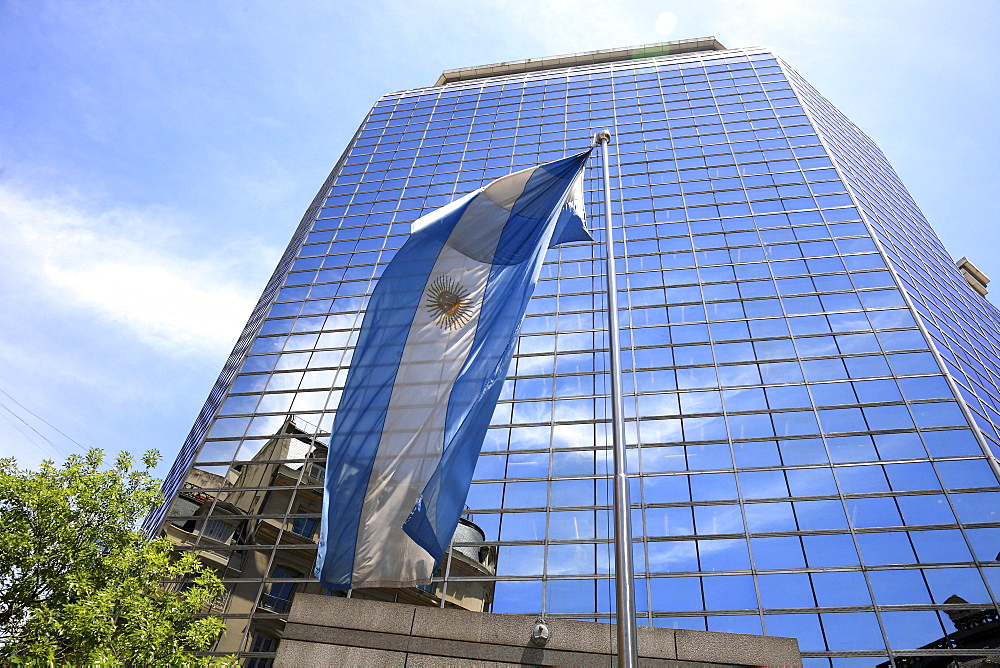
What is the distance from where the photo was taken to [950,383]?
2381cm

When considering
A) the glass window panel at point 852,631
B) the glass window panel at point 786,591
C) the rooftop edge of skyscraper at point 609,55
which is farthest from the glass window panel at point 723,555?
the rooftop edge of skyscraper at point 609,55

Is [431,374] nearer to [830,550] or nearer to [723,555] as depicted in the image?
[723,555]

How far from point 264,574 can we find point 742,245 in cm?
2478

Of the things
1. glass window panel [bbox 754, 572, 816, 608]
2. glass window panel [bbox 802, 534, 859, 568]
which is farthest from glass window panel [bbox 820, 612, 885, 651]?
glass window panel [bbox 802, 534, 859, 568]

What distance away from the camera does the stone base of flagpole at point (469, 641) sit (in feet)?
45.0

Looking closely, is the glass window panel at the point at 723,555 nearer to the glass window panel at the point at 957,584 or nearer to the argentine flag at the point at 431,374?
the glass window panel at the point at 957,584

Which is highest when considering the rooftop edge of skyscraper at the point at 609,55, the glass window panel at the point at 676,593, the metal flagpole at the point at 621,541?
the rooftop edge of skyscraper at the point at 609,55

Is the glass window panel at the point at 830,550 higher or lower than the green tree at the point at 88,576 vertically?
higher

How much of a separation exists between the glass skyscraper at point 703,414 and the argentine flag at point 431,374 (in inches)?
415

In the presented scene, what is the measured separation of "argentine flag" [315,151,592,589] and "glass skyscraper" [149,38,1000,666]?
10.6 m

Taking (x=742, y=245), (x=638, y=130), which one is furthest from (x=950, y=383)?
(x=638, y=130)

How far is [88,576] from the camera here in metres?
14.9

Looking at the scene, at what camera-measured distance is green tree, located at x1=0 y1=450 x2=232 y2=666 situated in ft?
44.0

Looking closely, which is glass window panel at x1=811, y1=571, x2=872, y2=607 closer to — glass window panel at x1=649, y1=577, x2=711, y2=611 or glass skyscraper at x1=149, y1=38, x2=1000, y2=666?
glass skyscraper at x1=149, y1=38, x2=1000, y2=666
